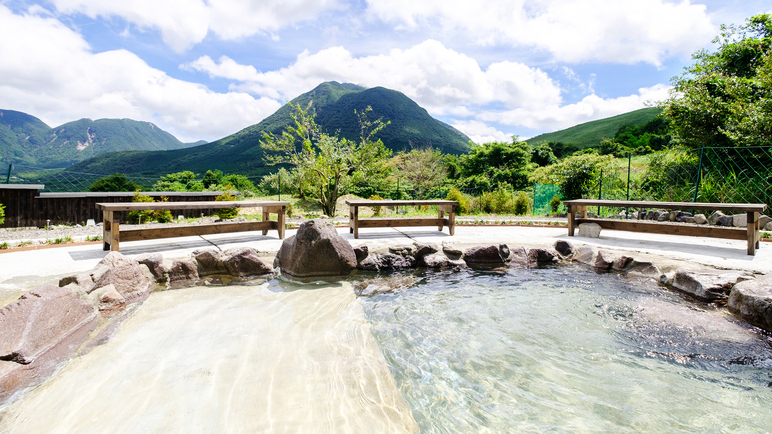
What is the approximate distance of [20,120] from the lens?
421 feet

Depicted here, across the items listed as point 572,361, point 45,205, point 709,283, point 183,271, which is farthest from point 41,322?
point 45,205

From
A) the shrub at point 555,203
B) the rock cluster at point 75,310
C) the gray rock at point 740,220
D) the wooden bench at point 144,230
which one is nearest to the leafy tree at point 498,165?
the shrub at point 555,203

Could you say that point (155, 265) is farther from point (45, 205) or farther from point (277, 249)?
point (45, 205)

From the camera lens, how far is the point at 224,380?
1917 mm

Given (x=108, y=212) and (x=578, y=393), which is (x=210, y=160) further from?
(x=578, y=393)

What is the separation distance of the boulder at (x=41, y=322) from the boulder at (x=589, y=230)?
6875mm

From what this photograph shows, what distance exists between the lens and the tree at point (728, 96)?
313 inches

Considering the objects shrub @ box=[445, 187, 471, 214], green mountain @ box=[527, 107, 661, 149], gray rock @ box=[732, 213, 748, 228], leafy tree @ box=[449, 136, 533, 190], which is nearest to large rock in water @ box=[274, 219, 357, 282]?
gray rock @ box=[732, 213, 748, 228]

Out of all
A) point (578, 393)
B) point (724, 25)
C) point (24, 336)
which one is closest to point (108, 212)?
point (24, 336)

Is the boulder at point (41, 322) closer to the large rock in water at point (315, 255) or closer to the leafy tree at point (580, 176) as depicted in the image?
the large rock in water at point (315, 255)

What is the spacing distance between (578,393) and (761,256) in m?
4.32

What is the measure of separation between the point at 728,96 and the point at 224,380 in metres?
13.3

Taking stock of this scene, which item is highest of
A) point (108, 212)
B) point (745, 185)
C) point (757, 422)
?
point (745, 185)

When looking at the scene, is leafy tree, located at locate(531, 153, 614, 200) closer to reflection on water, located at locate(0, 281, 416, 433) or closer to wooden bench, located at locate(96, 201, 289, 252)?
wooden bench, located at locate(96, 201, 289, 252)
